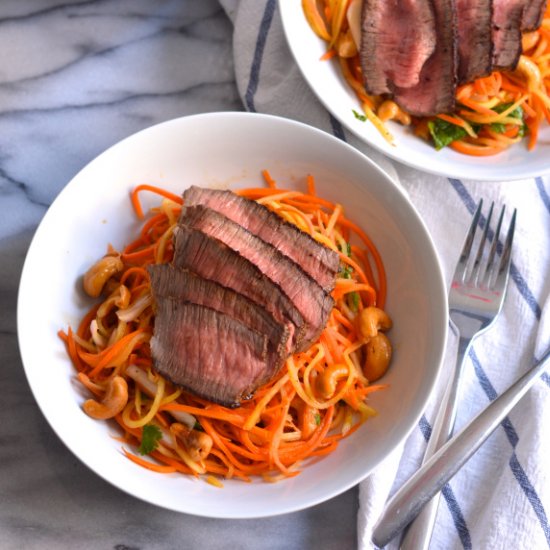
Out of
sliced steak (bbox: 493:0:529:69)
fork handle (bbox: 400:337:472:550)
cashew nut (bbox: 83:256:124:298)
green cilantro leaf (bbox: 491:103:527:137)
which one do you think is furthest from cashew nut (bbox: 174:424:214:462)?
sliced steak (bbox: 493:0:529:69)

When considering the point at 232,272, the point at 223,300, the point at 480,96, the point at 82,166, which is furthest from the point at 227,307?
the point at 480,96

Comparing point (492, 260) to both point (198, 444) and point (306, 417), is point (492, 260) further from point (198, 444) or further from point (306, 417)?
point (198, 444)

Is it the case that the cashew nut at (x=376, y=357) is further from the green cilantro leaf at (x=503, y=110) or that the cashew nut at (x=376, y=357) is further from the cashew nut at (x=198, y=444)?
the green cilantro leaf at (x=503, y=110)

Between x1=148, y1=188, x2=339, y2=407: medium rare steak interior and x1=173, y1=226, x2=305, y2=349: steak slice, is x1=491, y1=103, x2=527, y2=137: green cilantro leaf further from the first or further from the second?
x1=173, y1=226, x2=305, y2=349: steak slice

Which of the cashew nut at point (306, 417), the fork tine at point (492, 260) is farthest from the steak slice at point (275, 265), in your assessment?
the fork tine at point (492, 260)

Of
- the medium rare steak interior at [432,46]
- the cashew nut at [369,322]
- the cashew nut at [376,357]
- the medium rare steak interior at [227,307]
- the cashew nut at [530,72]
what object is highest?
the medium rare steak interior at [432,46]

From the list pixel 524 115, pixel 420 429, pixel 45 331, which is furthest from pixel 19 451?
pixel 524 115
